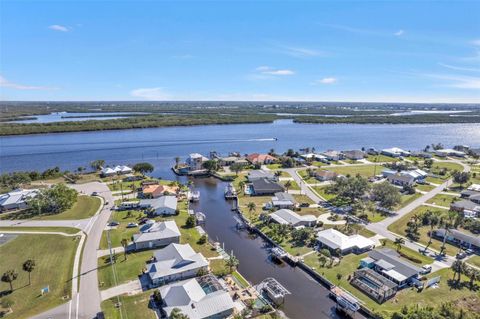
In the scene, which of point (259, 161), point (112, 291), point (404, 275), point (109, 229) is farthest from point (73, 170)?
point (404, 275)

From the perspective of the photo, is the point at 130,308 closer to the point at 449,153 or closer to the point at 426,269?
the point at 426,269

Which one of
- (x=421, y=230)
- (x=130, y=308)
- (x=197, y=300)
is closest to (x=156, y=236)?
(x=130, y=308)

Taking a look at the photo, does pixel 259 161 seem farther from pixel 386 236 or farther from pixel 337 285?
pixel 337 285

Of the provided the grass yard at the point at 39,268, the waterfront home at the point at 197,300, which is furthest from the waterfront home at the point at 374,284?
the grass yard at the point at 39,268

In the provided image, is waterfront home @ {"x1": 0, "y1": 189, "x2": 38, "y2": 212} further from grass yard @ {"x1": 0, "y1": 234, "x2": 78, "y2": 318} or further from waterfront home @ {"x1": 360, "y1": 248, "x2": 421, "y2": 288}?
waterfront home @ {"x1": 360, "y1": 248, "x2": 421, "y2": 288}

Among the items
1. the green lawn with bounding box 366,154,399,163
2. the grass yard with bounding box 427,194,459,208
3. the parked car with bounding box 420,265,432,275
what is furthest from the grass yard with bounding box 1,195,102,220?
the green lawn with bounding box 366,154,399,163

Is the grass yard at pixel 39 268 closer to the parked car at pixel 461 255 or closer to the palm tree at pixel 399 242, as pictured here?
the palm tree at pixel 399 242
